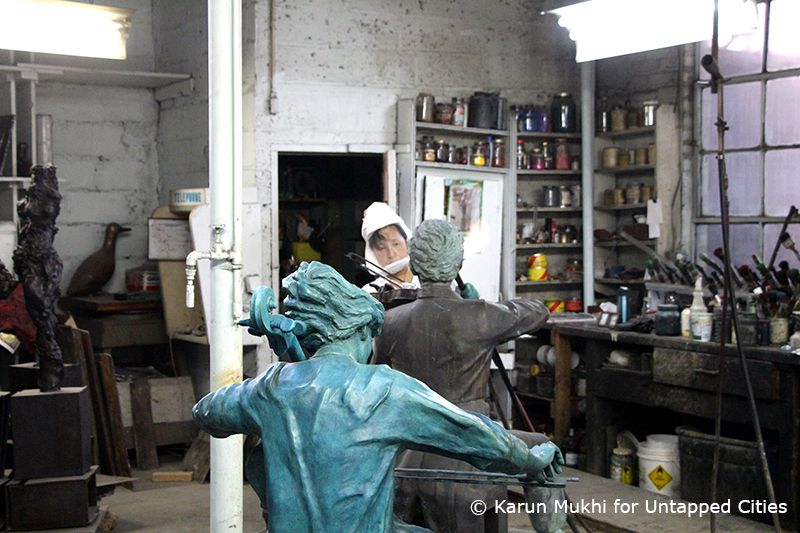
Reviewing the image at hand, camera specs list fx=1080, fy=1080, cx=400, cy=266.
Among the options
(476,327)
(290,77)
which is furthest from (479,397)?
(290,77)

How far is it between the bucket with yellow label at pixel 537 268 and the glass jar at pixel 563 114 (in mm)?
878

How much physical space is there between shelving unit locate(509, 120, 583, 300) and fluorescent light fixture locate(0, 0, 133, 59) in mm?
2946

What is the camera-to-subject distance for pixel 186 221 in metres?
7.11

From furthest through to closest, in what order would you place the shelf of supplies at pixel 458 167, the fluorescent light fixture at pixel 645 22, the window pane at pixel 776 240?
1. the shelf of supplies at pixel 458 167
2. the window pane at pixel 776 240
3. the fluorescent light fixture at pixel 645 22

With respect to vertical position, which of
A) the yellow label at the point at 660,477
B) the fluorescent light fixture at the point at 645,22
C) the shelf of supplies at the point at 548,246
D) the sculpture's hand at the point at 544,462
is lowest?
the yellow label at the point at 660,477

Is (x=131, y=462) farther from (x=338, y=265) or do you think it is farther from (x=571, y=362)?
(x=571, y=362)

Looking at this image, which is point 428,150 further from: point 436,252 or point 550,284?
point 436,252

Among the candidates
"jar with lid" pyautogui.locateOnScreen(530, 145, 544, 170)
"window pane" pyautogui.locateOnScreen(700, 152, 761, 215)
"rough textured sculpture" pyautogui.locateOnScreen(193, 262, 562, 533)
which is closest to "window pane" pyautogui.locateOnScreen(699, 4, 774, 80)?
"window pane" pyautogui.locateOnScreen(700, 152, 761, 215)

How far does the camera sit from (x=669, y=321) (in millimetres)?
5812

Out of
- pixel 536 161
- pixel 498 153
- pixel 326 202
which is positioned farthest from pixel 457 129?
pixel 326 202

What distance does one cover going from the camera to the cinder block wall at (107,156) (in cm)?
753

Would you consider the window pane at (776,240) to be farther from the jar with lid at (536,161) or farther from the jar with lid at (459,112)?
the jar with lid at (459,112)

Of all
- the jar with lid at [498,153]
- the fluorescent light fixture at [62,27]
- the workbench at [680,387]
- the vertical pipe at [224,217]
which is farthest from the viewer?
the jar with lid at [498,153]

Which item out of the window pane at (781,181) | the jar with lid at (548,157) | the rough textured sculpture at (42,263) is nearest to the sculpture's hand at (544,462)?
the rough textured sculpture at (42,263)
